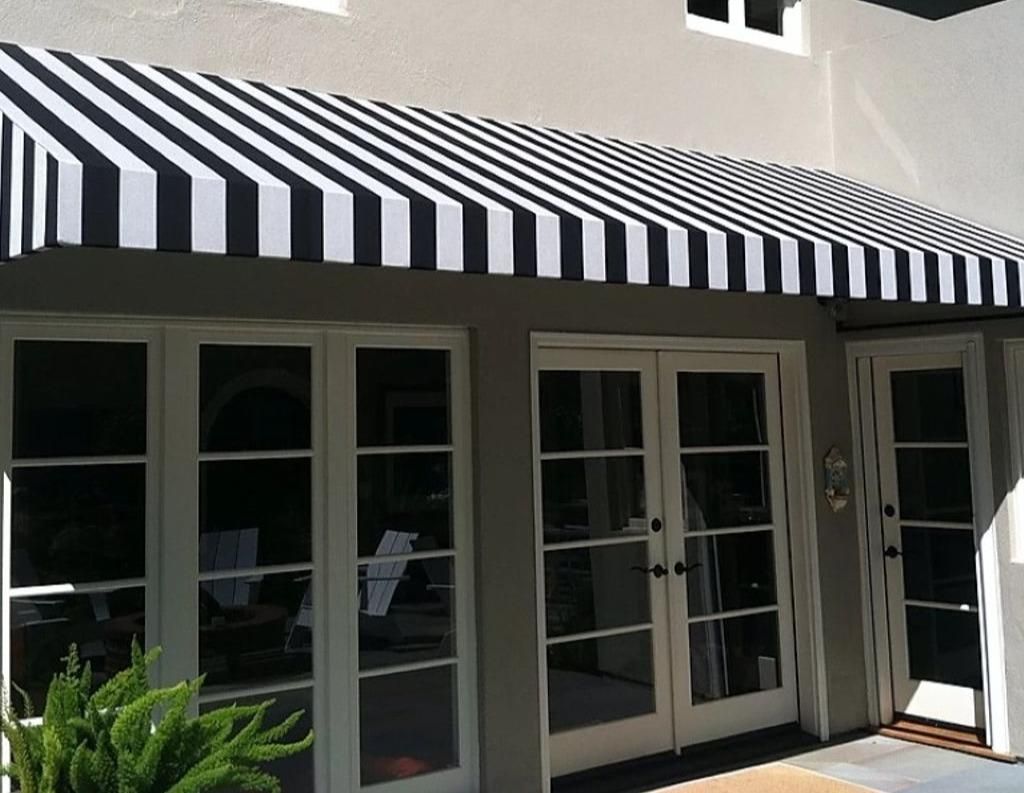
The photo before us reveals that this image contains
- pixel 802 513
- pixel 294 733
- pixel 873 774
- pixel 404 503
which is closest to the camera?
pixel 294 733

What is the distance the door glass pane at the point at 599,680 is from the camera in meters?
7.70

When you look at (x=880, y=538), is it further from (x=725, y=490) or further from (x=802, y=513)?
(x=725, y=490)

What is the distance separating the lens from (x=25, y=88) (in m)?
4.88

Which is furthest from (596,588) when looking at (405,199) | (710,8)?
(710,8)

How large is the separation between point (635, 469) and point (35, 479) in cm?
438

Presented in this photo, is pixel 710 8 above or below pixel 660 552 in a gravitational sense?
above

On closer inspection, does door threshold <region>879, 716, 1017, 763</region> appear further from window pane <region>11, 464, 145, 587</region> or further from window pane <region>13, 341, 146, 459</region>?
window pane <region>13, 341, 146, 459</region>

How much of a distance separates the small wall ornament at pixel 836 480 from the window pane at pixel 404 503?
356 centimetres

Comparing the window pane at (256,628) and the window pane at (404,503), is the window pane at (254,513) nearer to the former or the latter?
the window pane at (256,628)

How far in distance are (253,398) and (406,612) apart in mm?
1735

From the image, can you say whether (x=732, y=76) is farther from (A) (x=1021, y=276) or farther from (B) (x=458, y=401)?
(B) (x=458, y=401)

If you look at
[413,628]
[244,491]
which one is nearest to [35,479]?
[244,491]

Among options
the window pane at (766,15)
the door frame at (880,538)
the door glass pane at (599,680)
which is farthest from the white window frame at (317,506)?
the window pane at (766,15)

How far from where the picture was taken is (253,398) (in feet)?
21.2
